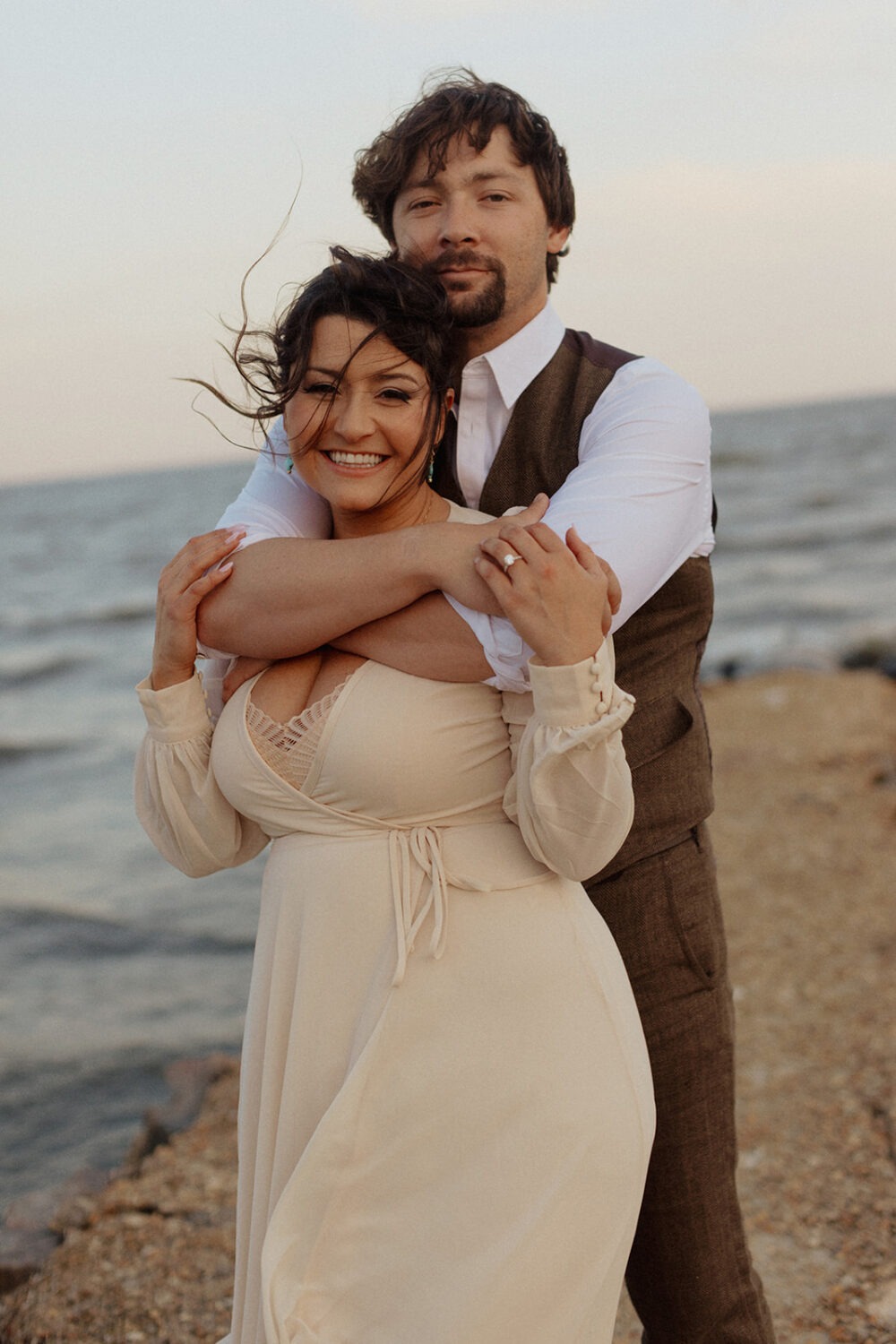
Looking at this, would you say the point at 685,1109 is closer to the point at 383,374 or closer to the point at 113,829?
the point at 383,374

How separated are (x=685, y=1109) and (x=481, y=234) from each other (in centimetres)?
170

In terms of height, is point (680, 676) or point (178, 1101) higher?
point (680, 676)

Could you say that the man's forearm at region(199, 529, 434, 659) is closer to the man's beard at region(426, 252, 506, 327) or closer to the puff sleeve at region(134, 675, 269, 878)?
the puff sleeve at region(134, 675, 269, 878)

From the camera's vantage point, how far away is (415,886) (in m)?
1.95

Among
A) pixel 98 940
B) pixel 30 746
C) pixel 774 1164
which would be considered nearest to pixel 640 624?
pixel 774 1164

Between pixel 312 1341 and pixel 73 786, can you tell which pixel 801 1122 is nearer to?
pixel 312 1341

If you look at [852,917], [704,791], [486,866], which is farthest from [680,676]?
[852,917]

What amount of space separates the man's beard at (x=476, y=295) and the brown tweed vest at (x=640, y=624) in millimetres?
147

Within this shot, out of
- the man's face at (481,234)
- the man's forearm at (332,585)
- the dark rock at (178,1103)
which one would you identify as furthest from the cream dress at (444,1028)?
the dark rock at (178,1103)

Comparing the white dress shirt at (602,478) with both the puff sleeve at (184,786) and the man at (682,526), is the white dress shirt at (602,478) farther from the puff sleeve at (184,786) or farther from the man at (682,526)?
the puff sleeve at (184,786)

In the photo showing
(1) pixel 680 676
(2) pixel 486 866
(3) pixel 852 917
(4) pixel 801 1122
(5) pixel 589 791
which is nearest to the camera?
(5) pixel 589 791

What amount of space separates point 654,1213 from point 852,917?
3833 mm

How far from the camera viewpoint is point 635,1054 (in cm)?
199

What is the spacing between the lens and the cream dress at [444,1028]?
6.07 ft
